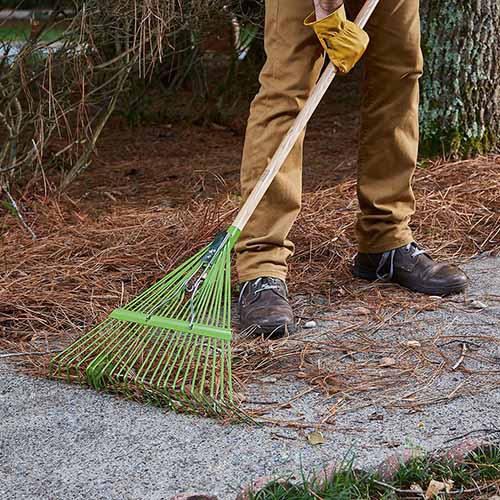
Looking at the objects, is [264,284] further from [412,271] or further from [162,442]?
[162,442]

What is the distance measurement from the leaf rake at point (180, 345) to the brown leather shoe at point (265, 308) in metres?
0.15

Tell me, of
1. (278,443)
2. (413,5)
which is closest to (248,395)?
(278,443)

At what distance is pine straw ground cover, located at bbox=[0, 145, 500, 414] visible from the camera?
2.86m

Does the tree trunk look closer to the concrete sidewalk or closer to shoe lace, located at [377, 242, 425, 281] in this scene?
shoe lace, located at [377, 242, 425, 281]

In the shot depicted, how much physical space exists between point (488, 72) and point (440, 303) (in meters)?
1.77

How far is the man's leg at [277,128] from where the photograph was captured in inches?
119

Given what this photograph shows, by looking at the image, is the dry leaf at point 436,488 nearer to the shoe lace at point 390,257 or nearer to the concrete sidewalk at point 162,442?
the concrete sidewalk at point 162,442

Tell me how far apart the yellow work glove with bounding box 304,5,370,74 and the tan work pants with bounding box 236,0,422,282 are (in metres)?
0.13

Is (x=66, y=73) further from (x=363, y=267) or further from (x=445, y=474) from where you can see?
(x=445, y=474)

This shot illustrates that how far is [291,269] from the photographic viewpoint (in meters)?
3.60

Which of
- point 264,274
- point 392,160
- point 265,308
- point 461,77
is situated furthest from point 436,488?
point 461,77

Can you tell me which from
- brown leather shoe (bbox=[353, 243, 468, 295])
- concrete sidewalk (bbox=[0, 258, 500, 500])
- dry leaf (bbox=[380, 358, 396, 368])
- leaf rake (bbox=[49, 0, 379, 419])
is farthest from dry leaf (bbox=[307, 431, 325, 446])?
brown leather shoe (bbox=[353, 243, 468, 295])

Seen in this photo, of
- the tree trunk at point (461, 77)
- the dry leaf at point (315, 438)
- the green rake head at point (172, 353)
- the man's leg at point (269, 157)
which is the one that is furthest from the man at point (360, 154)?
the tree trunk at point (461, 77)

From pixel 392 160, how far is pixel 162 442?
1440 millimetres
